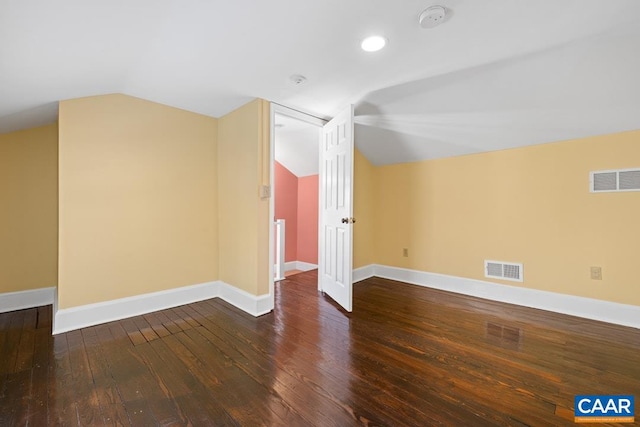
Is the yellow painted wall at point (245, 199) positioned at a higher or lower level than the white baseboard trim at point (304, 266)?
higher

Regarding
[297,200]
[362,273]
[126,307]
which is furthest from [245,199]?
[297,200]

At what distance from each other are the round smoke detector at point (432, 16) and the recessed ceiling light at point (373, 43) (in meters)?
0.27

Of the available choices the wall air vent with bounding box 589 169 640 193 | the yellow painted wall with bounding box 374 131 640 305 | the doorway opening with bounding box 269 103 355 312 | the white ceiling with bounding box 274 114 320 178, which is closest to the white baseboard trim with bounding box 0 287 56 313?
the doorway opening with bounding box 269 103 355 312

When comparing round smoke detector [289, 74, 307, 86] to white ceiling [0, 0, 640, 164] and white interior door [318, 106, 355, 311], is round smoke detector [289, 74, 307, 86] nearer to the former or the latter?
white ceiling [0, 0, 640, 164]

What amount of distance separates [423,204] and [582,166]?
170cm

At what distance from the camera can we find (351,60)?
2123 mm

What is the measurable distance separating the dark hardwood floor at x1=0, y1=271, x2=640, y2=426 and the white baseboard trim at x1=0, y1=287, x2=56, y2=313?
13 centimetres

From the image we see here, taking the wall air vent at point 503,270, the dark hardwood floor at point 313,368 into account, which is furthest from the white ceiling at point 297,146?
the wall air vent at point 503,270

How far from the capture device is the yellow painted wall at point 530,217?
2.61 meters

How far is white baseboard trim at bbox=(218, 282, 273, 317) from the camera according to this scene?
9.22 ft

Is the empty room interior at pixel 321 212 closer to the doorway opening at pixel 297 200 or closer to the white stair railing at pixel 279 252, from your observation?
the white stair railing at pixel 279 252

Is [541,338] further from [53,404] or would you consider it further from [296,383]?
[53,404]

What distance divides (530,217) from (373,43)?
2606mm

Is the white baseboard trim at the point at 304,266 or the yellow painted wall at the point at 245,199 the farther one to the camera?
the white baseboard trim at the point at 304,266
